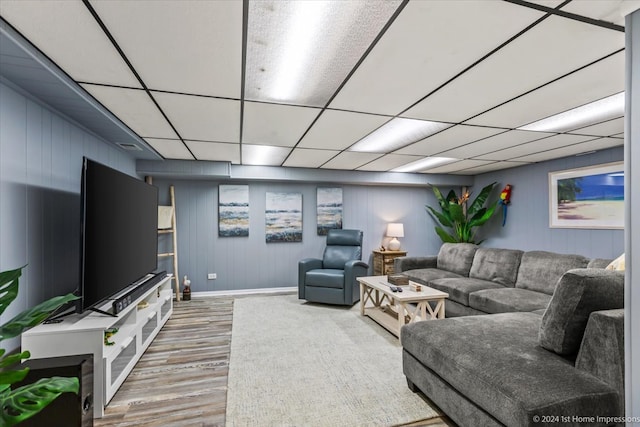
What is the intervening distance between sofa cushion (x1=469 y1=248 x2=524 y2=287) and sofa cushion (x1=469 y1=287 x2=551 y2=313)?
338mm

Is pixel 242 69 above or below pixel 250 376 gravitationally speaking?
above

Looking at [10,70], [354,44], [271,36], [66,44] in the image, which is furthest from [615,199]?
[10,70]

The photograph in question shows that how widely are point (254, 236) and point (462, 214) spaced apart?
3692 millimetres

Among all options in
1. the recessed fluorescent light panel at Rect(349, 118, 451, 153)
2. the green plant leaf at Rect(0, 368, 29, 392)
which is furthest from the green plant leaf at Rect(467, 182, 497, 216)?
the green plant leaf at Rect(0, 368, 29, 392)

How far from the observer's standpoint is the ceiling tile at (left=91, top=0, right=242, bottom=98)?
124 cm

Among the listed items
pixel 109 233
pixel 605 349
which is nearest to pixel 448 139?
pixel 605 349

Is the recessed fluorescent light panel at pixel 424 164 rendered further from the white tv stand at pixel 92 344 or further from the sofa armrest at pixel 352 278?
the white tv stand at pixel 92 344

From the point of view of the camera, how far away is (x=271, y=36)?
4.67 ft

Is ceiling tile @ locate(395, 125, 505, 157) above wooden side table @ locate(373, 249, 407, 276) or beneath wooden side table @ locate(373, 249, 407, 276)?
above

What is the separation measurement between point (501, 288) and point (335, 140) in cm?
260

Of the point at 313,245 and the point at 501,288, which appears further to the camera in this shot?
the point at 313,245

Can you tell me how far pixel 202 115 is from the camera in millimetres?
2527

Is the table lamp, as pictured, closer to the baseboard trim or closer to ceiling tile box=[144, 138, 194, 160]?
the baseboard trim

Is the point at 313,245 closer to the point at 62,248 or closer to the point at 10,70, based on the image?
the point at 62,248
